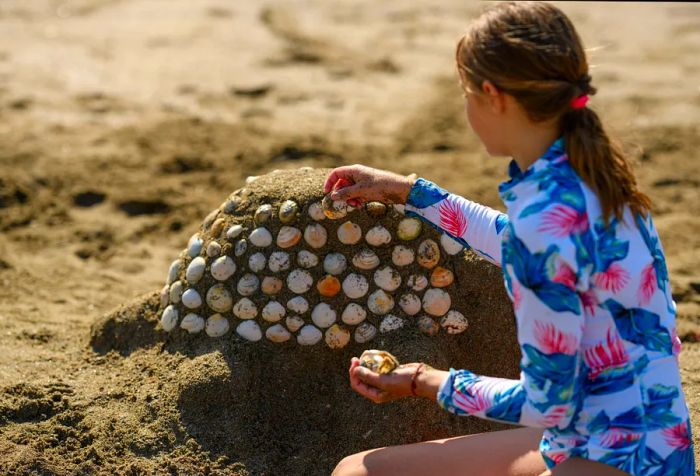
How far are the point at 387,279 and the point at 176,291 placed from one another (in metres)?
0.65

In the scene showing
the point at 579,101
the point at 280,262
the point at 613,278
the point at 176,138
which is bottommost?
the point at 176,138

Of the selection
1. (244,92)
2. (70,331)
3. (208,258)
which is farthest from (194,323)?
(244,92)

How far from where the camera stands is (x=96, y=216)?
4.88m

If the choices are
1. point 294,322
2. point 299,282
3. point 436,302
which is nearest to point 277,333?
point 294,322

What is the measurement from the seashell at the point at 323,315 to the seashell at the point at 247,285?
19 centimetres

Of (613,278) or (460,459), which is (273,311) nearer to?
(460,459)

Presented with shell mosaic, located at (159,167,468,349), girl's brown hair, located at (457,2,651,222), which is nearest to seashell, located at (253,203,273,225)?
shell mosaic, located at (159,167,468,349)

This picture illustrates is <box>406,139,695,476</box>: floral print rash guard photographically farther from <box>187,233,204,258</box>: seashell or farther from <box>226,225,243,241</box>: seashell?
<box>187,233,204,258</box>: seashell

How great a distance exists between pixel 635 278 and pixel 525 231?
0.90 feet

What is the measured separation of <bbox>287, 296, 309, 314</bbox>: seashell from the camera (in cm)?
275

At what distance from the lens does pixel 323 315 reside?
2742 millimetres

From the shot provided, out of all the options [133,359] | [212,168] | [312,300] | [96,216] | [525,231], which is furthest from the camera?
[212,168]

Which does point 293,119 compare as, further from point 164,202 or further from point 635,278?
point 635,278

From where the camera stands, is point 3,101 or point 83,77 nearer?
point 3,101
